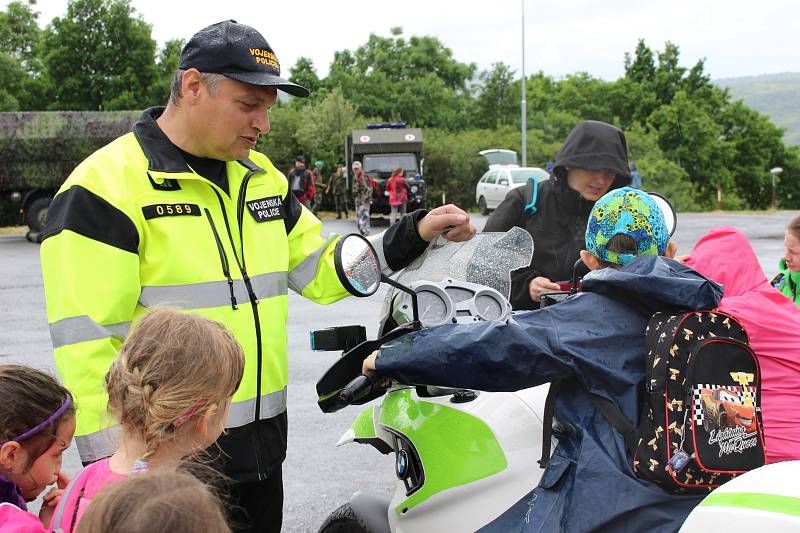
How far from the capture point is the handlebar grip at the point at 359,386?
2.42 m

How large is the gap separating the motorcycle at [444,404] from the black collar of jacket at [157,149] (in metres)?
0.59

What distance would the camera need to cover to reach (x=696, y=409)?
82.5 inches

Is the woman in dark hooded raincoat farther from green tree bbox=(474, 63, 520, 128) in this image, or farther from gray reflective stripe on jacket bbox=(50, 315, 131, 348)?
green tree bbox=(474, 63, 520, 128)

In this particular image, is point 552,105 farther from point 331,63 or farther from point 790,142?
point 790,142

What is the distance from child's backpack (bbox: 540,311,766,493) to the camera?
6.87 feet

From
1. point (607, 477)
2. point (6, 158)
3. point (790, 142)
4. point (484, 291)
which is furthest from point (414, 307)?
point (790, 142)

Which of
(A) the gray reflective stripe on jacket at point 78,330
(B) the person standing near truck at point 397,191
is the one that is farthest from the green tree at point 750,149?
(A) the gray reflective stripe on jacket at point 78,330

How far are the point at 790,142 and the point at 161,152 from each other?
212670mm

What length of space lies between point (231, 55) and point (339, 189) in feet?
97.7

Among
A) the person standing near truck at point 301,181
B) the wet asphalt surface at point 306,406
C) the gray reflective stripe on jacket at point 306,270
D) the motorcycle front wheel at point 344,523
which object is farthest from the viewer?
the person standing near truck at point 301,181

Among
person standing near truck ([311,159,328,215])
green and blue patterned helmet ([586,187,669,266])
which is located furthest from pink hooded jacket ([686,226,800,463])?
person standing near truck ([311,159,328,215])

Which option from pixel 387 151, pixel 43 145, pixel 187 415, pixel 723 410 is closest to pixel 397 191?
pixel 387 151

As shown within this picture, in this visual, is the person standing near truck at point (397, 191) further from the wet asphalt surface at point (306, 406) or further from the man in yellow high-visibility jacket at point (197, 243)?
the man in yellow high-visibility jacket at point (197, 243)

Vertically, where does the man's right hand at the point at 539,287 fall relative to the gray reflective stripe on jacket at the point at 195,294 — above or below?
below
